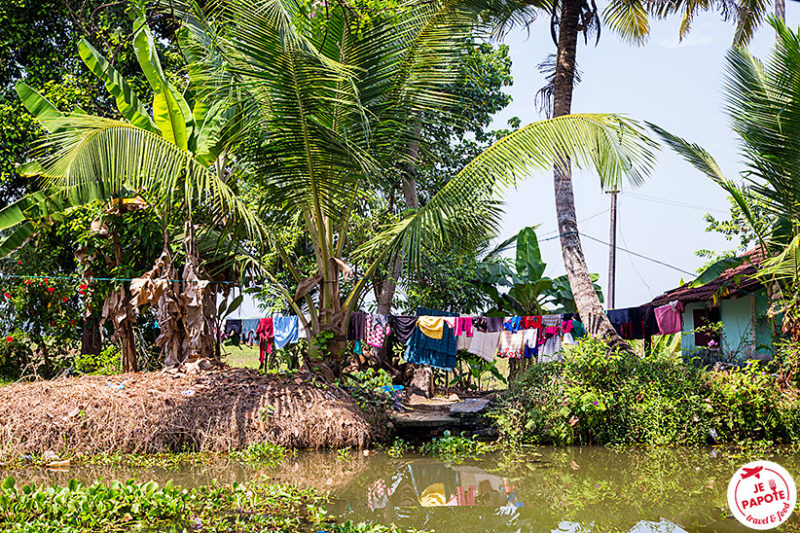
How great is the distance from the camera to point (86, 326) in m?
14.6

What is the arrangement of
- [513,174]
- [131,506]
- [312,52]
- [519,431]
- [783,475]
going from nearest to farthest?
[783,475] → [131,506] → [312,52] → [513,174] → [519,431]

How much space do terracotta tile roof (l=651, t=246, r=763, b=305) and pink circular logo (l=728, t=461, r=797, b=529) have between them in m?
6.80

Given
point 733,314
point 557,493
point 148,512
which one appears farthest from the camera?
point 733,314

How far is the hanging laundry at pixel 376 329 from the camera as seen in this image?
40.5 feet

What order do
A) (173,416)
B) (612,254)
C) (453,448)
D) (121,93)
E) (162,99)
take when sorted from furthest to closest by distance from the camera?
(612,254) → (121,93) → (162,99) → (453,448) → (173,416)

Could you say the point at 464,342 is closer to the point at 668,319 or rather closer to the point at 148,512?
the point at 668,319

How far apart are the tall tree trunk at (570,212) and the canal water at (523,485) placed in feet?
7.34

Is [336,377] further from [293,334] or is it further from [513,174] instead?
[513,174]

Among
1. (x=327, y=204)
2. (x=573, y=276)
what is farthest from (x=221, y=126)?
(x=573, y=276)

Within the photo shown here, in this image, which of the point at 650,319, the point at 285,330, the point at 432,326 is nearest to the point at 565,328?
the point at 650,319

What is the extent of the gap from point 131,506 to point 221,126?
5.89m

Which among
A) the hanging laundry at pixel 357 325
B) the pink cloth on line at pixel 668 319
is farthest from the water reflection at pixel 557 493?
the hanging laundry at pixel 357 325

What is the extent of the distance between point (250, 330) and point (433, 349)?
14.1 ft

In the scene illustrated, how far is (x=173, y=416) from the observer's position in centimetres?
850
